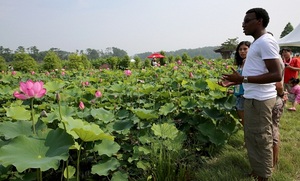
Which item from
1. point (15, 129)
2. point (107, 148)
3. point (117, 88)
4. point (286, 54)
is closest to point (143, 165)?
point (107, 148)

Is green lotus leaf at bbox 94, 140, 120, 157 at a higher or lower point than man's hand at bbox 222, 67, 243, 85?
lower

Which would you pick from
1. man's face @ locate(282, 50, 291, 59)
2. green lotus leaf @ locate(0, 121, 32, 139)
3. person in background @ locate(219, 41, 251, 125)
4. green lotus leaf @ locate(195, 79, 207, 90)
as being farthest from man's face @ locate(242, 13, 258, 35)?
man's face @ locate(282, 50, 291, 59)

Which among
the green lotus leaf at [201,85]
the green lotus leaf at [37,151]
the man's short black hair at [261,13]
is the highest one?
the man's short black hair at [261,13]

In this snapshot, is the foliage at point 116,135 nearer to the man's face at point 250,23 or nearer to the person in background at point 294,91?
the man's face at point 250,23

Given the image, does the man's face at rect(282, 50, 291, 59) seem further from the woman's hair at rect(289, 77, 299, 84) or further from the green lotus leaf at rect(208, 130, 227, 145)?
Answer: the green lotus leaf at rect(208, 130, 227, 145)

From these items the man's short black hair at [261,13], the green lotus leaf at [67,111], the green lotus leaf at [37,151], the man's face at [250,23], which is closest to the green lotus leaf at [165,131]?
the green lotus leaf at [67,111]

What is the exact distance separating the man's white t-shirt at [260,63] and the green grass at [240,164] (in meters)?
0.65

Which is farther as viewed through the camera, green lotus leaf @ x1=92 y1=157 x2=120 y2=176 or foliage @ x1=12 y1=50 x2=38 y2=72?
foliage @ x1=12 y1=50 x2=38 y2=72

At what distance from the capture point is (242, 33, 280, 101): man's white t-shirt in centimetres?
162

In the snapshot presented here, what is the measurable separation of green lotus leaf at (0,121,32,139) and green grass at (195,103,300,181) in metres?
1.28

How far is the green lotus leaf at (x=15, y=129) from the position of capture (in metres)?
1.60

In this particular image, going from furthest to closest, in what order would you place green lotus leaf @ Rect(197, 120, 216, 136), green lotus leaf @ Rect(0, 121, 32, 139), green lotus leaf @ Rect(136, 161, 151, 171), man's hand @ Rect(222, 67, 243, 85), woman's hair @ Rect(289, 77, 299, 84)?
woman's hair @ Rect(289, 77, 299, 84)
green lotus leaf @ Rect(197, 120, 216, 136)
green lotus leaf @ Rect(136, 161, 151, 171)
man's hand @ Rect(222, 67, 243, 85)
green lotus leaf @ Rect(0, 121, 32, 139)

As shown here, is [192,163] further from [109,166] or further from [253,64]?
[253,64]

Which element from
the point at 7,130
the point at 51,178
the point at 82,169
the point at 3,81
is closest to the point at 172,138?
the point at 82,169
